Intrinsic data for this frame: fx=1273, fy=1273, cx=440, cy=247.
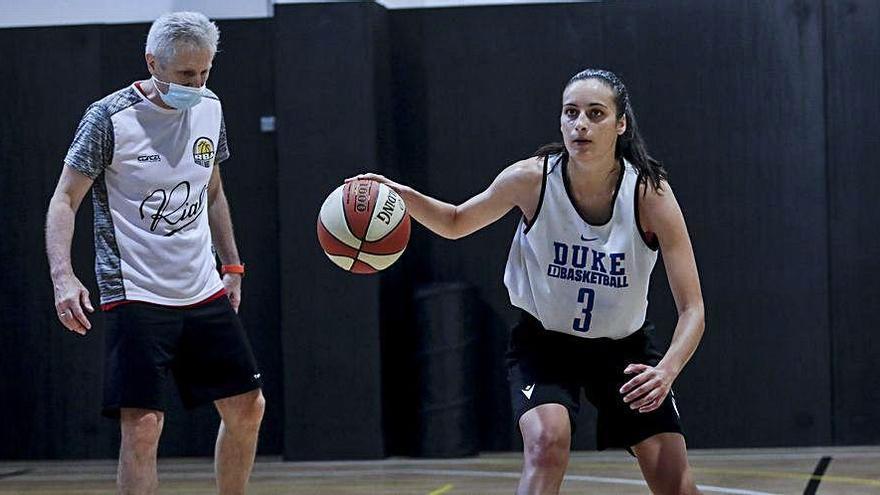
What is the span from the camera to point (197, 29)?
3.99 m

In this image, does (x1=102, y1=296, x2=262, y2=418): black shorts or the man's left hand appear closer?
(x1=102, y1=296, x2=262, y2=418): black shorts

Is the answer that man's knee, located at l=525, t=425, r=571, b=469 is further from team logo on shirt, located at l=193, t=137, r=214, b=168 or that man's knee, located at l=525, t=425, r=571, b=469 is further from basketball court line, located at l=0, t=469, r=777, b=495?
basketball court line, located at l=0, t=469, r=777, b=495

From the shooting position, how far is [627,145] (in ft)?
12.9

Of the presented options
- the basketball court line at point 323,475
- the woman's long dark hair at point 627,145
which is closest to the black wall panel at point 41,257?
the basketball court line at point 323,475

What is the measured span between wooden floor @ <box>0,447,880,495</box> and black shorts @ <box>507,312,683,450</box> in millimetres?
2168

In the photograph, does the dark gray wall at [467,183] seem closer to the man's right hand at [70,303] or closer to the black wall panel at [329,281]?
the black wall panel at [329,281]

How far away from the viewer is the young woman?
366 centimetres

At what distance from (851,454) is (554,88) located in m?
2.65

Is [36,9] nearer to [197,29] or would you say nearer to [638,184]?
[197,29]

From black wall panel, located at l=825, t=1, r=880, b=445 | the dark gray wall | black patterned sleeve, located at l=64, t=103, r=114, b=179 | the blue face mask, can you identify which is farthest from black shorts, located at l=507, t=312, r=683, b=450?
black wall panel, located at l=825, t=1, r=880, b=445

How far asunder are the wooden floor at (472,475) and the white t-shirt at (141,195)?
2.26 m

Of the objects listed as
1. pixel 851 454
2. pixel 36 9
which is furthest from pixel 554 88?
pixel 36 9

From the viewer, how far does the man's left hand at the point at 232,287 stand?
4.49 meters

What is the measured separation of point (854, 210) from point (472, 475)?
8.89 feet
